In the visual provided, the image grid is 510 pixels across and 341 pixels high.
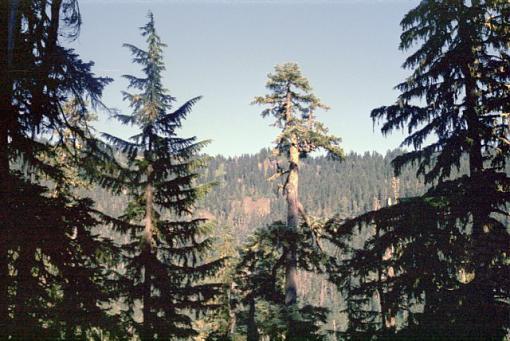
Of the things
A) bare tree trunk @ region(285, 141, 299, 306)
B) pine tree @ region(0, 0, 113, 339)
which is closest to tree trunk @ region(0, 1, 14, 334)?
pine tree @ region(0, 0, 113, 339)

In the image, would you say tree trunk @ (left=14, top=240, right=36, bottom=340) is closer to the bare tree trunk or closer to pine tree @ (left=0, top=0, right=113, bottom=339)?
pine tree @ (left=0, top=0, right=113, bottom=339)

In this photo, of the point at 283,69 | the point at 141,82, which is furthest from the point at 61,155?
the point at 283,69

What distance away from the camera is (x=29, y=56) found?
7535mm

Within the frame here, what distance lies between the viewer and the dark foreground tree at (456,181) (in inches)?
398

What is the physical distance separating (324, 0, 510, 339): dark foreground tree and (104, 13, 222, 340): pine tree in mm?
5739

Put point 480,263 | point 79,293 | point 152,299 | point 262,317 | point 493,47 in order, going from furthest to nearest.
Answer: point 262,317
point 152,299
point 493,47
point 480,263
point 79,293

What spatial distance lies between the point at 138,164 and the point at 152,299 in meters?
4.60

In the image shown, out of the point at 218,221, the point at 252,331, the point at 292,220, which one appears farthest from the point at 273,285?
the point at 252,331

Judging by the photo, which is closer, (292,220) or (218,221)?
(218,221)

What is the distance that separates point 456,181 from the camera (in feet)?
36.5

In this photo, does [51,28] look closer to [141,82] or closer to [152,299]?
[141,82]

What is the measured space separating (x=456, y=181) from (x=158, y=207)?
381 inches

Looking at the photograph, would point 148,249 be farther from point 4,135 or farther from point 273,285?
point 4,135

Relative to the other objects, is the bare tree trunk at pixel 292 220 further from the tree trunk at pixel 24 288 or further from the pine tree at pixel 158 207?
the tree trunk at pixel 24 288
